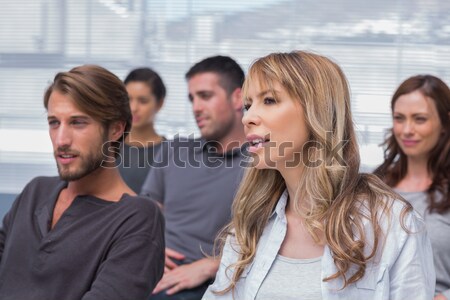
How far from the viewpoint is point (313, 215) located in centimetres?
172

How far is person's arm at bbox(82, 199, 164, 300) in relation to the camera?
189 centimetres

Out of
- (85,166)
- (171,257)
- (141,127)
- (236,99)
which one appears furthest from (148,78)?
(85,166)

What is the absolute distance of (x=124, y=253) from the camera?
6.34 feet

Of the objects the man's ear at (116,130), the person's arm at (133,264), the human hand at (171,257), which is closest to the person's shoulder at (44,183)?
the man's ear at (116,130)

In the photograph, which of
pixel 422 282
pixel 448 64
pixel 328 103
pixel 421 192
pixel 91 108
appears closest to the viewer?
pixel 422 282

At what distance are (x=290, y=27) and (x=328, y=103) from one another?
2.28 meters

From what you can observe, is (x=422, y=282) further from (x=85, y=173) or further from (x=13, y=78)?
(x=13, y=78)

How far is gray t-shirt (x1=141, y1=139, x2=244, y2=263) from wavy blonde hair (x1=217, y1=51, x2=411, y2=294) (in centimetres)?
104

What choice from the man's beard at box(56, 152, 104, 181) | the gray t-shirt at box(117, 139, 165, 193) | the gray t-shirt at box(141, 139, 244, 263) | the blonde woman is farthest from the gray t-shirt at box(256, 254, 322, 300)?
the gray t-shirt at box(117, 139, 165, 193)

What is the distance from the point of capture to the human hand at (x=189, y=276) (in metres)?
2.71

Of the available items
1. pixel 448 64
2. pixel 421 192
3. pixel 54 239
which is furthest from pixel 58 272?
pixel 448 64

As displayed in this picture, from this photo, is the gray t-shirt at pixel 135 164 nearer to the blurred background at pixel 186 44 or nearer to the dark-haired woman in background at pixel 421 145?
the blurred background at pixel 186 44

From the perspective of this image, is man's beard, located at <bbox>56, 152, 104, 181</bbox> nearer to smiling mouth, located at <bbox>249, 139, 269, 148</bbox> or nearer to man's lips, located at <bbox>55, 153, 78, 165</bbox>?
man's lips, located at <bbox>55, 153, 78, 165</bbox>

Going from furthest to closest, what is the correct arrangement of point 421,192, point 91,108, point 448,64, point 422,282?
point 448,64 < point 421,192 < point 91,108 < point 422,282
